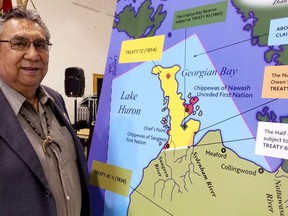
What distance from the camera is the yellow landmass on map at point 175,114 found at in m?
1.08

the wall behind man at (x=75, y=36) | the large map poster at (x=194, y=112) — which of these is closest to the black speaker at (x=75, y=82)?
the wall behind man at (x=75, y=36)

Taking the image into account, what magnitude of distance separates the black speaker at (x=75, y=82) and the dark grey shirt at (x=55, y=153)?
2264mm

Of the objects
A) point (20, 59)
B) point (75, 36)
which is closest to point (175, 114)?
point (20, 59)

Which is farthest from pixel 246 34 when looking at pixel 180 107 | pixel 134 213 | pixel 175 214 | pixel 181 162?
pixel 134 213

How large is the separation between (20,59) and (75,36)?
3393mm

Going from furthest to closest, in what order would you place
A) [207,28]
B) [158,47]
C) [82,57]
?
[82,57] → [158,47] → [207,28]

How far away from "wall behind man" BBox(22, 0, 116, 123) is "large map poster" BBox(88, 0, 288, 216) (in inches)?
114

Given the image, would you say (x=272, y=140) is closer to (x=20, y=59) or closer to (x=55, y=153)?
(x=55, y=153)

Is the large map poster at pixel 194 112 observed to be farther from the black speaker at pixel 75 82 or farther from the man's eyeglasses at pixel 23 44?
the black speaker at pixel 75 82

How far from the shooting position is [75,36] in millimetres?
4461

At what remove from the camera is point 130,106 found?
1317 mm

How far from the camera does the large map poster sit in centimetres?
90

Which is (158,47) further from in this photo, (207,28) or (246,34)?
(246,34)

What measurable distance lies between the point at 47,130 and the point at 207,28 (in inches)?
28.3
